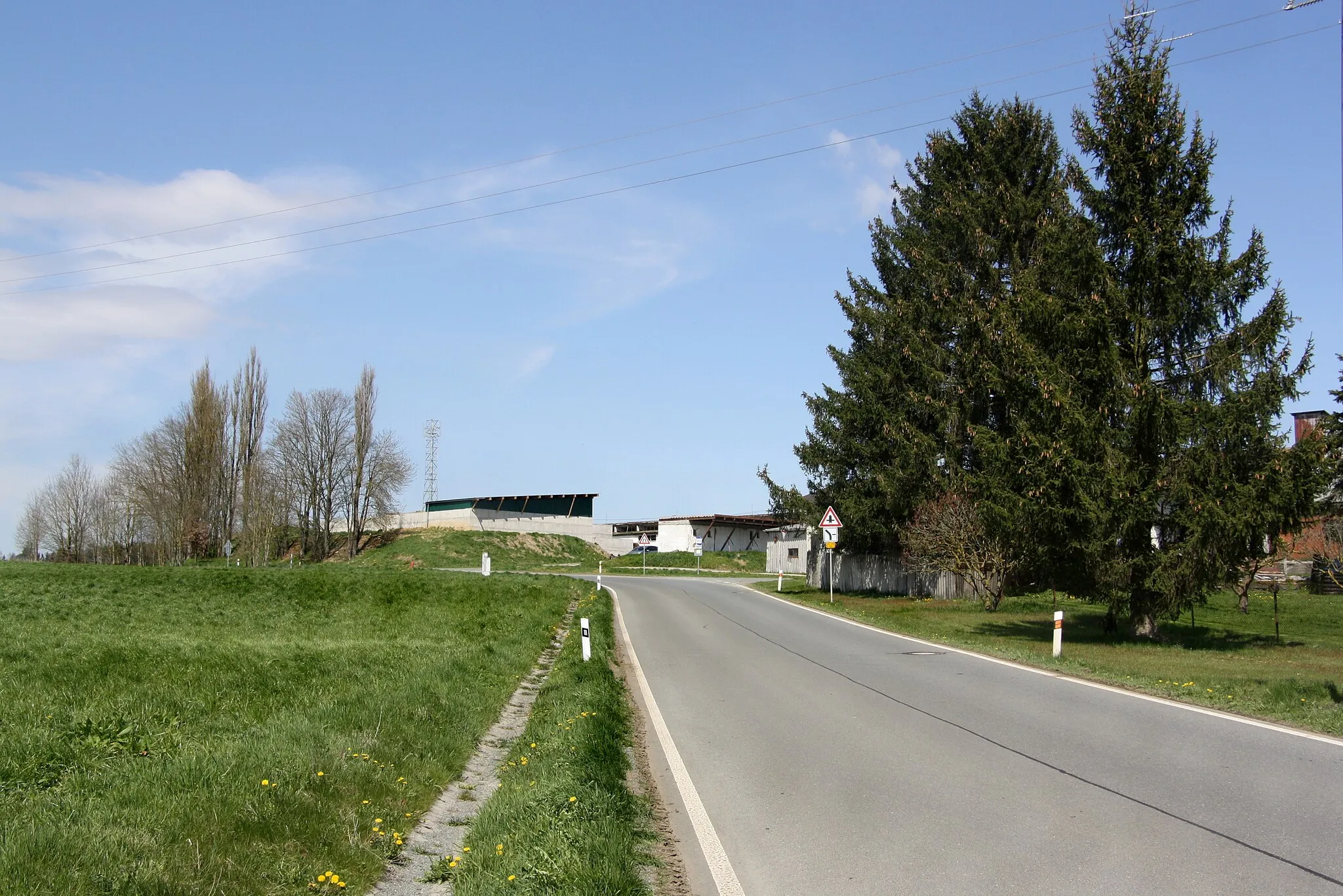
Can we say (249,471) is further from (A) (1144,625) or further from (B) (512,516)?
(A) (1144,625)

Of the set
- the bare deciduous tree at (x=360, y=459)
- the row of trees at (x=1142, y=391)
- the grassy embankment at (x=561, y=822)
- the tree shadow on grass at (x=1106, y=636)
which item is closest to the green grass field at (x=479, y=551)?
the bare deciduous tree at (x=360, y=459)

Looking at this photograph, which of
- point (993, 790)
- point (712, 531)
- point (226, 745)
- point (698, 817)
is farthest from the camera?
point (712, 531)

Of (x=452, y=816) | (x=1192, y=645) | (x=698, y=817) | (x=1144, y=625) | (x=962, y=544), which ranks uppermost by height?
(x=962, y=544)

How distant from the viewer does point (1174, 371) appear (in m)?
22.0

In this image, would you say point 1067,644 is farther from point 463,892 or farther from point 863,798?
point 463,892

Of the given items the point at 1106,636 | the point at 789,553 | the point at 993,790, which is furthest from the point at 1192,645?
the point at 789,553

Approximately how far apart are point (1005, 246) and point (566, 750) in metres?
33.7

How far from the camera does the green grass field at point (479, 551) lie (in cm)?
6900

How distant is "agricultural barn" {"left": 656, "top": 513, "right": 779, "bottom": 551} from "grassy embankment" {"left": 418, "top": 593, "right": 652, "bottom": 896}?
7241 cm

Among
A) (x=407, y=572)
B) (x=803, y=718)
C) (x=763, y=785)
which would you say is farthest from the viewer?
(x=407, y=572)

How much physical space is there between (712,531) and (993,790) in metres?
77.1

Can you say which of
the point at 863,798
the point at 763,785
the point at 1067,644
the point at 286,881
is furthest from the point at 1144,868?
the point at 1067,644

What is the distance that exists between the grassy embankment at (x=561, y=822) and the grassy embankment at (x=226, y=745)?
606mm

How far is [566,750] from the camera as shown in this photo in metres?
8.72
